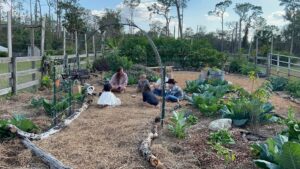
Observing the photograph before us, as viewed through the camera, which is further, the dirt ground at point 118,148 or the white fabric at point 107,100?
the white fabric at point 107,100

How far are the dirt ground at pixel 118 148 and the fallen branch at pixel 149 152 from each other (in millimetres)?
66

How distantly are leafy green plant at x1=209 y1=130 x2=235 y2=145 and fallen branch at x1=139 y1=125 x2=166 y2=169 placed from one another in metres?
0.77

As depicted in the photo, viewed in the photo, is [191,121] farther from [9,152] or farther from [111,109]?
[9,152]

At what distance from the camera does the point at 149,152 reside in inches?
158

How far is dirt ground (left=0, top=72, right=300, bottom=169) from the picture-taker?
12.7ft

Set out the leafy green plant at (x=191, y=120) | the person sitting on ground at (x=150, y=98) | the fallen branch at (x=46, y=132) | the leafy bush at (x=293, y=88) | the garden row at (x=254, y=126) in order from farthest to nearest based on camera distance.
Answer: the leafy bush at (x=293, y=88) → the person sitting on ground at (x=150, y=98) → the leafy green plant at (x=191, y=120) → the fallen branch at (x=46, y=132) → the garden row at (x=254, y=126)

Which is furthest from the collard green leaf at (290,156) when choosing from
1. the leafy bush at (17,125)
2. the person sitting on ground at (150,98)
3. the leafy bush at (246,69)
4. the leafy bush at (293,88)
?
the leafy bush at (246,69)

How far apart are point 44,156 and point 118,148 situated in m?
0.93

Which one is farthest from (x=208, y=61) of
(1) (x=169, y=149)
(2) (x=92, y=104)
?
(1) (x=169, y=149)

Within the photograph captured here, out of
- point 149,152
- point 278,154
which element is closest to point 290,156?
point 278,154

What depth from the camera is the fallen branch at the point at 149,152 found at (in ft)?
12.2

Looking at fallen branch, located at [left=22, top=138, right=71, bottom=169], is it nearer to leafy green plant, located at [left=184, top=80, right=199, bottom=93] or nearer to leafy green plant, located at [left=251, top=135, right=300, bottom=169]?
leafy green plant, located at [left=251, top=135, right=300, bottom=169]

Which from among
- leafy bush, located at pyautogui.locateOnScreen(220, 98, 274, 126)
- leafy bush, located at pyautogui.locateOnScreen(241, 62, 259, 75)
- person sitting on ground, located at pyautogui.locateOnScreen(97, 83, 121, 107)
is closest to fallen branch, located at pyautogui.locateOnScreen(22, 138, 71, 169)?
leafy bush, located at pyautogui.locateOnScreen(220, 98, 274, 126)

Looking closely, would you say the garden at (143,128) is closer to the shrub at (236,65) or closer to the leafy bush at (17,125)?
the leafy bush at (17,125)
